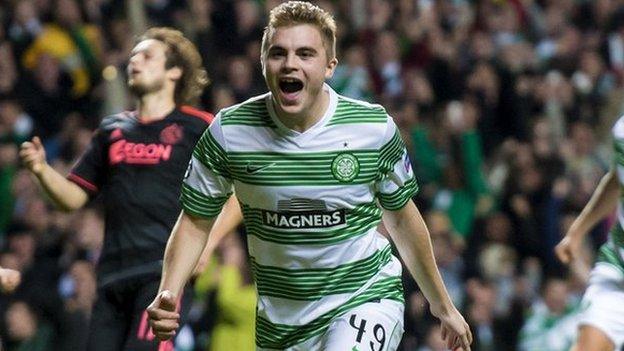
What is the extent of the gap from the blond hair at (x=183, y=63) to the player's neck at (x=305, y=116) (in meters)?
2.02

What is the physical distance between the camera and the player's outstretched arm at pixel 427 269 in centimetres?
707

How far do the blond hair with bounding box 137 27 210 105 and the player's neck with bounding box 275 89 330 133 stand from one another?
6.62 feet

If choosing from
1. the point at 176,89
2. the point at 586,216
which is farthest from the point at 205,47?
the point at 586,216

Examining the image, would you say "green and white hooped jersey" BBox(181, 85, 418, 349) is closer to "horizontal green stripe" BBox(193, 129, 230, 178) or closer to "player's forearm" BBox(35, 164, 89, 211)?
"horizontal green stripe" BBox(193, 129, 230, 178)

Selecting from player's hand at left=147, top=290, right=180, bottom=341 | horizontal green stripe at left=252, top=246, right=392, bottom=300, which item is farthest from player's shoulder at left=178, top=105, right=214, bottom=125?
player's hand at left=147, top=290, right=180, bottom=341

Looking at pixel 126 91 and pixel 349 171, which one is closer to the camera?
pixel 349 171

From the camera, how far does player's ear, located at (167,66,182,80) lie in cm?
885

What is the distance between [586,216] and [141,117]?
228 centimetres

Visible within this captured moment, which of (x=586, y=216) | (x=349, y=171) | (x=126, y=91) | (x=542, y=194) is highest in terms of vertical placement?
(x=349, y=171)

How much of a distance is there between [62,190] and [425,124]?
7542 mm

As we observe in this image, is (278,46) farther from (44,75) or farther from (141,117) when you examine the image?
(44,75)

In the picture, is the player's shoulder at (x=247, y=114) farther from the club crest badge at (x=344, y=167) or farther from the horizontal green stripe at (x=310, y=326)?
the horizontal green stripe at (x=310, y=326)

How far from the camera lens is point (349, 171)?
6.89 m

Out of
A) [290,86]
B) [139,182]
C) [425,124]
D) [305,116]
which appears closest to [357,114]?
[305,116]
